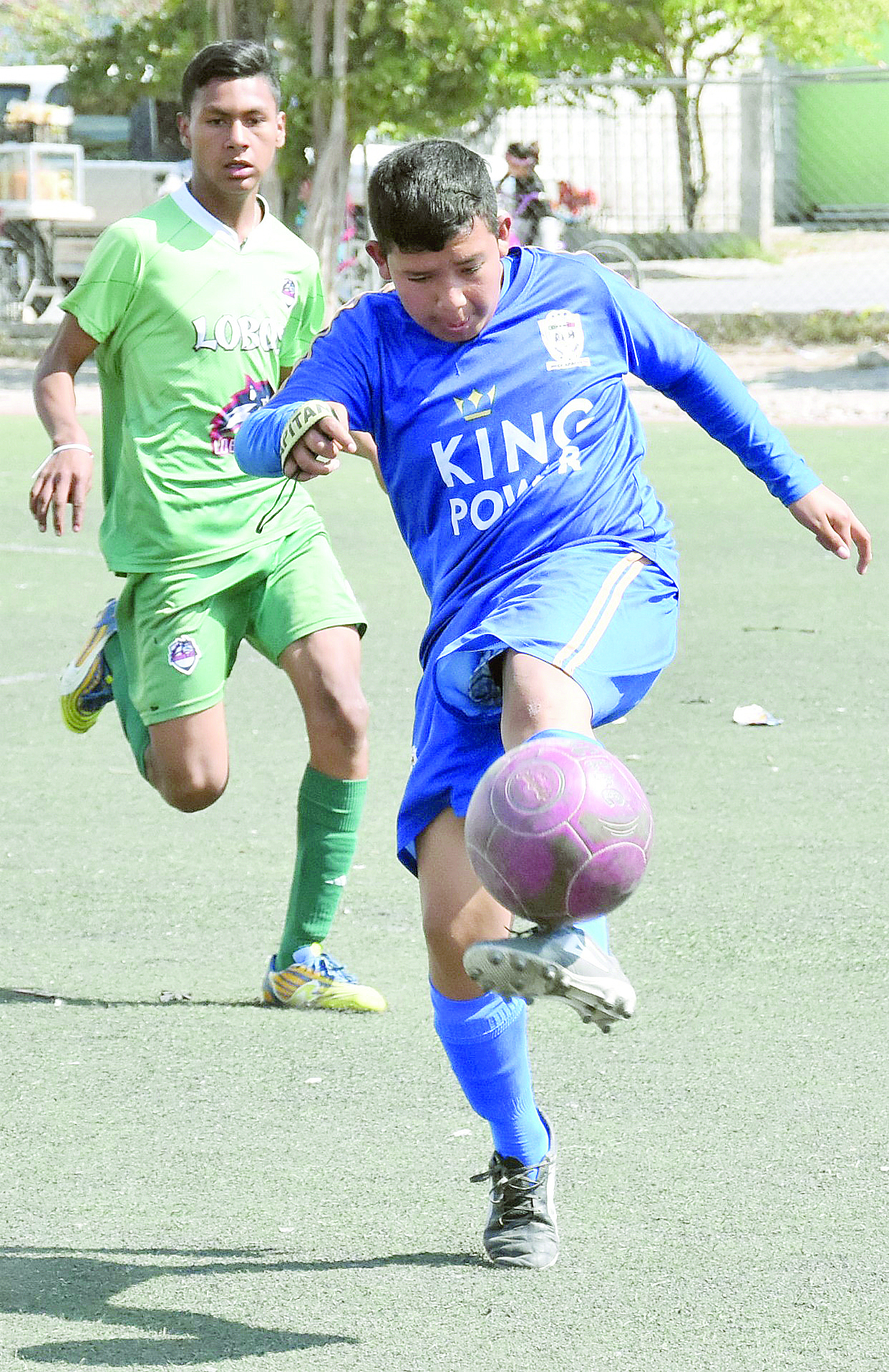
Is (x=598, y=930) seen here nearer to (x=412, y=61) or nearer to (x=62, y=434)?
(x=62, y=434)

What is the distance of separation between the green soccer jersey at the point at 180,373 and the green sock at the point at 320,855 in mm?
669

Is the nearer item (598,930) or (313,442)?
(313,442)

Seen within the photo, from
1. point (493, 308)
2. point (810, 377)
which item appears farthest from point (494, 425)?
point (810, 377)

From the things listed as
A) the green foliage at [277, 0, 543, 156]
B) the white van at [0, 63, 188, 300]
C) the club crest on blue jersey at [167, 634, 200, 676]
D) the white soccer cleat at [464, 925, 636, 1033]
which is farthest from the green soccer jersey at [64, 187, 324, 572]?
the white van at [0, 63, 188, 300]

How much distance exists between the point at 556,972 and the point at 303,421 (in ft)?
3.46

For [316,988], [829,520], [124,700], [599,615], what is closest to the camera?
[599,615]

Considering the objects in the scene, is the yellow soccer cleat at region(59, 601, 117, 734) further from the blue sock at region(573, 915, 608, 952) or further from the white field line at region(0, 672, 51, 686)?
the white field line at region(0, 672, 51, 686)

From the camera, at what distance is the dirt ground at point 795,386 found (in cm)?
1692

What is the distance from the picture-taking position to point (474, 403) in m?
3.55

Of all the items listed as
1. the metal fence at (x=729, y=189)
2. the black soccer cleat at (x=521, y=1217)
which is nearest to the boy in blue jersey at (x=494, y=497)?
the black soccer cleat at (x=521, y=1217)

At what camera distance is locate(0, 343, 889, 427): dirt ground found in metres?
16.9

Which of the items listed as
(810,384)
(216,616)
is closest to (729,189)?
(810,384)

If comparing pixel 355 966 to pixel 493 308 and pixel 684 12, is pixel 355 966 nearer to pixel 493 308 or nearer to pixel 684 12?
pixel 493 308

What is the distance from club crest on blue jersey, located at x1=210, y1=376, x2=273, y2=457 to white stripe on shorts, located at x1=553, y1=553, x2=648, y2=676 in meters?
1.86
